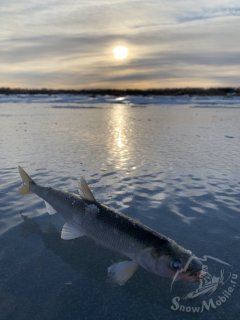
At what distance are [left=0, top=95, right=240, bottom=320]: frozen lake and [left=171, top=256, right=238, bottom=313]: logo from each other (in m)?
0.02

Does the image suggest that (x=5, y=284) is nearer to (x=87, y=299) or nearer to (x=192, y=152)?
(x=87, y=299)

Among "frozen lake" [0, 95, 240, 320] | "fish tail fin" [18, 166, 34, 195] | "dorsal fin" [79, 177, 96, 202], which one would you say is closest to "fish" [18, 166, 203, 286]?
"dorsal fin" [79, 177, 96, 202]

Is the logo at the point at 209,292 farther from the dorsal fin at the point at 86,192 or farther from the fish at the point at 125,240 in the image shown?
the dorsal fin at the point at 86,192

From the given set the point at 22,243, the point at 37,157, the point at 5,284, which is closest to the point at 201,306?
the point at 5,284

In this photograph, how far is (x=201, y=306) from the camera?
4.40m

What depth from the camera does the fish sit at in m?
4.42

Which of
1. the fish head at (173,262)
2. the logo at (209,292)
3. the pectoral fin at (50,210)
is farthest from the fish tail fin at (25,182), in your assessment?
the logo at (209,292)

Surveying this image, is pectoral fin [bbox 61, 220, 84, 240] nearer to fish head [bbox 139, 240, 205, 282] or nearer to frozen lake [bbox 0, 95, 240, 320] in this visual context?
frozen lake [bbox 0, 95, 240, 320]

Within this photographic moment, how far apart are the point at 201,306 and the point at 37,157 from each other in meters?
8.86

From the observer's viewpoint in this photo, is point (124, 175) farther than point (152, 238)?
Yes

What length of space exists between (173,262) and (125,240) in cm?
77

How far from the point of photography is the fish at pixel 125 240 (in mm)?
4418

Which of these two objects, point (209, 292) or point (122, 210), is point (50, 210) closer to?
point (122, 210)

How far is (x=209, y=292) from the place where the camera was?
4605 mm
